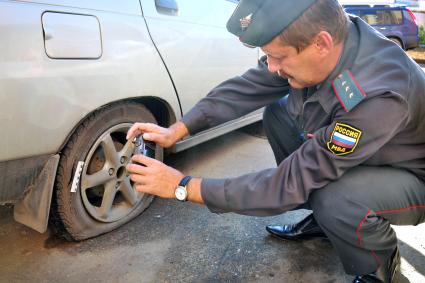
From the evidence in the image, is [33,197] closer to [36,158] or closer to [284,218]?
[36,158]

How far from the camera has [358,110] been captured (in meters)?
1.30

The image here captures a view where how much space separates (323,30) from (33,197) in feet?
4.15

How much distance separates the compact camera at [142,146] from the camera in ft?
5.85

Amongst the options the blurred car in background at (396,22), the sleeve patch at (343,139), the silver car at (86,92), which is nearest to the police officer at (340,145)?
the sleeve patch at (343,139)

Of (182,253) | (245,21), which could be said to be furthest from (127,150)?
(245,21)

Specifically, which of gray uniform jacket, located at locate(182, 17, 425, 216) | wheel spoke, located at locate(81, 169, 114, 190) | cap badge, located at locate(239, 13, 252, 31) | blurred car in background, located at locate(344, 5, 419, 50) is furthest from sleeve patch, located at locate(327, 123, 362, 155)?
blurred car in background, located at locate(344, 5, 419, 50)

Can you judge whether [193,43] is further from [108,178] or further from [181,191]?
[181,191]

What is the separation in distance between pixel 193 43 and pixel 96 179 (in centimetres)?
86

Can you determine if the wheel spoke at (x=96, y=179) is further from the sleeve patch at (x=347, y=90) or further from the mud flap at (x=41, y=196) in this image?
the sleeve patch at (x=347, y=90)

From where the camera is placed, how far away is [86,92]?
1.66m

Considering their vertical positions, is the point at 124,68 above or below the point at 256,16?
below

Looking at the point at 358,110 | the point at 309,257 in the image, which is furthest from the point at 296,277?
the point at 358,110

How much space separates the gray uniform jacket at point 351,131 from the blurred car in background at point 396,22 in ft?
29.2

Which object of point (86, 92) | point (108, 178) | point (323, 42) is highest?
point (323, 42)
